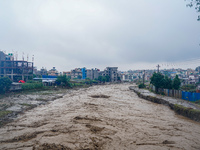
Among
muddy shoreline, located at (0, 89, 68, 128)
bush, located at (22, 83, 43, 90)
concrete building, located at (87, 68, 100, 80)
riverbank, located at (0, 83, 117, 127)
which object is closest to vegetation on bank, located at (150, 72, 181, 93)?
riverbank, located at (0, 83, 117, 127)

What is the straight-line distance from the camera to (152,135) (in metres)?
7.96

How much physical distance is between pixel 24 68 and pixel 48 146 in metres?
43.1

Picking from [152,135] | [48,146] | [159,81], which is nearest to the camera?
[48,146]

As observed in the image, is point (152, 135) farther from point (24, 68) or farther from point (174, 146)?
point (24, 68)

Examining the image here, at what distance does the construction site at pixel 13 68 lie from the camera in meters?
40.9

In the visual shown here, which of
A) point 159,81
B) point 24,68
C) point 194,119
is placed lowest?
point 194,119

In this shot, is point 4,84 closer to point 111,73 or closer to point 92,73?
point 92,73

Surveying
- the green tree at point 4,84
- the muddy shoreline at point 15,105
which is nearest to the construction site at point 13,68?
the green tree at point 4,84

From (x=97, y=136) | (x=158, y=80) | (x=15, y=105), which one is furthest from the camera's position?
(x=158, y=80)

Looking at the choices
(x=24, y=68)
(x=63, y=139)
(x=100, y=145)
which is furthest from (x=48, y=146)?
(x=24, y=68)

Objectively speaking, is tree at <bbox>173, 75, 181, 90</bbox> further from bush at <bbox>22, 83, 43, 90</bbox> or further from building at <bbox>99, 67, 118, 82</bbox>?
building at <bbox>99, 67, 118, 82</bbox>

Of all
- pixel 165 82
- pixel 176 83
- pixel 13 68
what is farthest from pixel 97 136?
pixel 13 68

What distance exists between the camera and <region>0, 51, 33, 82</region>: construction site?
134 feet

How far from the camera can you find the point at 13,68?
136ft
